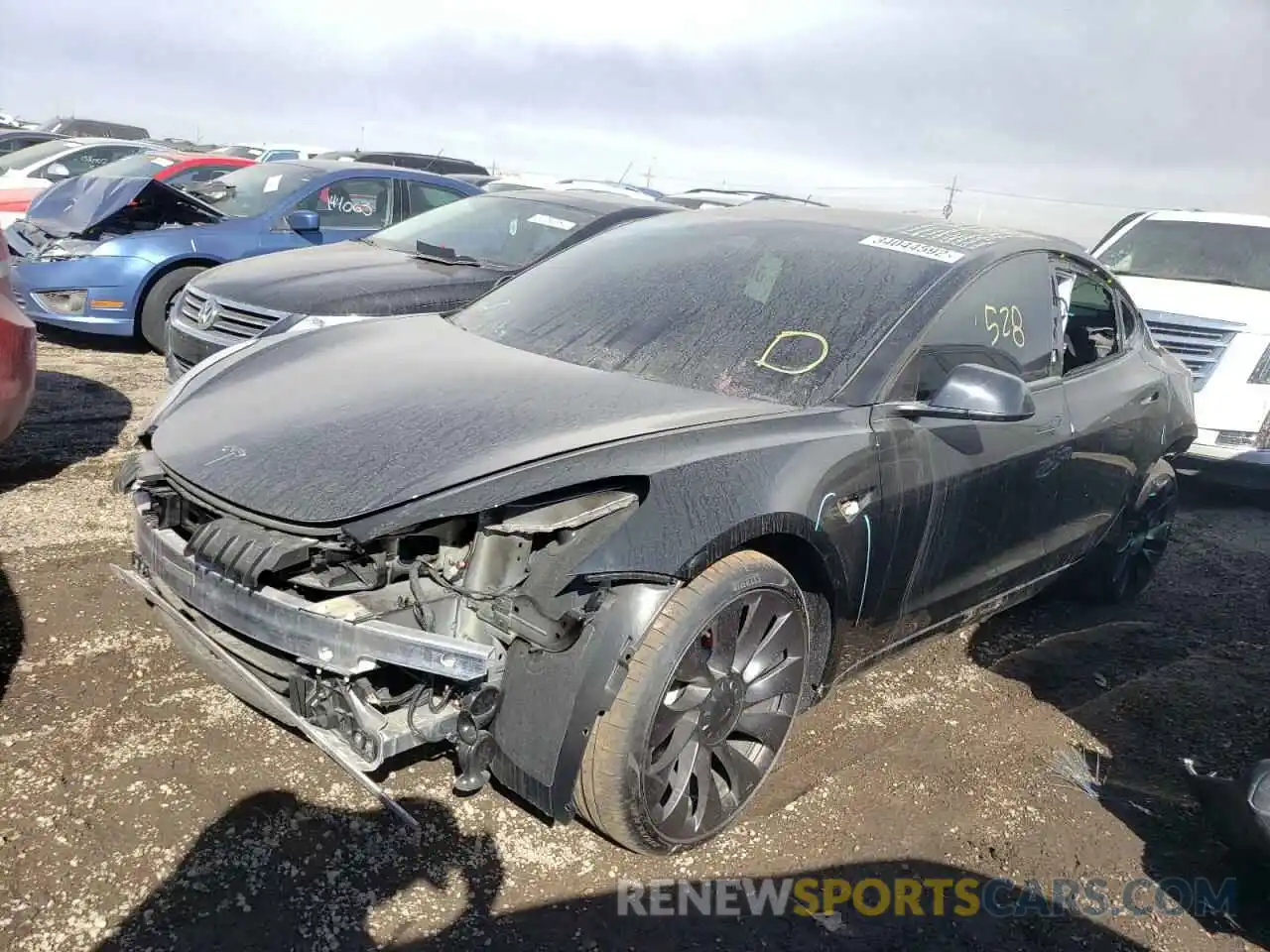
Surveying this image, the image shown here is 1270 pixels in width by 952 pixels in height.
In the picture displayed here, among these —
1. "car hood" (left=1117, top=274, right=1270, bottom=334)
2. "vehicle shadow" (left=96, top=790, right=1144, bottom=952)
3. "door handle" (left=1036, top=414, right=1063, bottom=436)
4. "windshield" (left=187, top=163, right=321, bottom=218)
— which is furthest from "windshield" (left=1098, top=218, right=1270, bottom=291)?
"windshield" (left=187, top=163, right=321, bottom=218)

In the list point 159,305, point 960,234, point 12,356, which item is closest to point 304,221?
point 159,305

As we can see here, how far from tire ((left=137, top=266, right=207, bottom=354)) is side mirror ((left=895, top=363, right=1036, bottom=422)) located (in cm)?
611

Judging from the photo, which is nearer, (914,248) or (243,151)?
(914,248)

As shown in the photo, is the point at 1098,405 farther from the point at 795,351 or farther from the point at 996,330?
the point at 795,351

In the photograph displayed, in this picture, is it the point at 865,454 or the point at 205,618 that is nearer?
the point at 205,618

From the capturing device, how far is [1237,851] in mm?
2596

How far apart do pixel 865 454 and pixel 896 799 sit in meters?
1.08

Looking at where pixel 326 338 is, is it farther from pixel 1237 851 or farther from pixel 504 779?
pixel 1237 851

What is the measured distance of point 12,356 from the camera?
13.1ft

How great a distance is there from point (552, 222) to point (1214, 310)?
4645 mm

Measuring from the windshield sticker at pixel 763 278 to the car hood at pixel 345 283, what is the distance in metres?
2.74

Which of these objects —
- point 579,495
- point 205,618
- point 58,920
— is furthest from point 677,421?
point 58,920

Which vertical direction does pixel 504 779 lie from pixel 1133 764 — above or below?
above

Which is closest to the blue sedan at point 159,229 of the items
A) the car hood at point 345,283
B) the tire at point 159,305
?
the tire at point 159,305
